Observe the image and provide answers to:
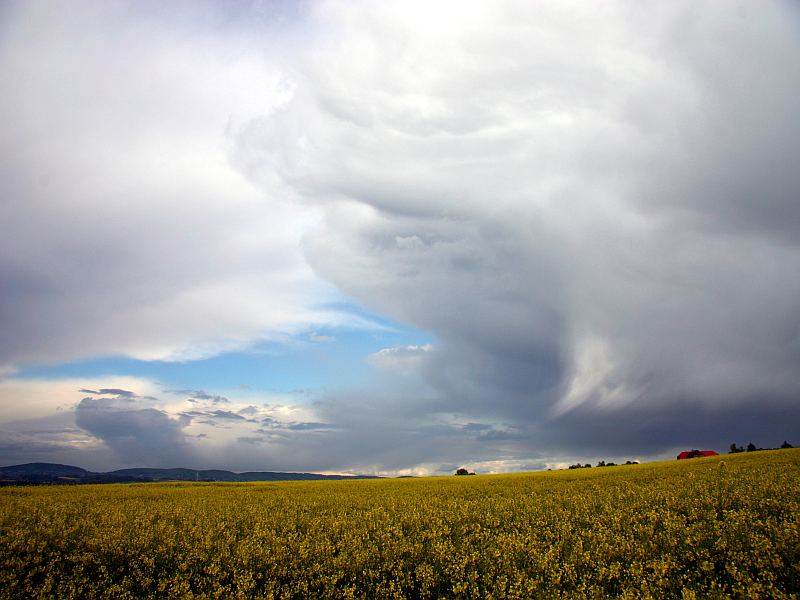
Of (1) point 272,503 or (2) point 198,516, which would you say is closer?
(2) point 198,516

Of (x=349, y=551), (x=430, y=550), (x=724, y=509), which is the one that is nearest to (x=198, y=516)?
(x=349, y=551)

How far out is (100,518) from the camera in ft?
73.8

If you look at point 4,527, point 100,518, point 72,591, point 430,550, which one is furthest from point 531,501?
point 4,527

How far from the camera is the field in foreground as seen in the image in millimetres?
13125

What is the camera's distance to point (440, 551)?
50.6 feet

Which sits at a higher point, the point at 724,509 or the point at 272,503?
the point at 724,509

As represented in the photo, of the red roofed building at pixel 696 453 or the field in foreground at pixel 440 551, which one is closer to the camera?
the field in foreground at pixel 440 551

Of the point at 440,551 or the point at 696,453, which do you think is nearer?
the point at 440,551

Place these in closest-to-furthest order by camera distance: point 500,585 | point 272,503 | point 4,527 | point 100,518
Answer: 1. point 500,585
2. point 4,527
3. point 100,518
4. point 272,503

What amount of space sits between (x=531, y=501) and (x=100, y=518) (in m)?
21.8

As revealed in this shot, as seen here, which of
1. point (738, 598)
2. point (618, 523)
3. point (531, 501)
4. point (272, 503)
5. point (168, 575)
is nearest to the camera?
point (738, 598)

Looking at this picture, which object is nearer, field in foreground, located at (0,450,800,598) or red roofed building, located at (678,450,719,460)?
field in foreground, located at (0,450,800,598)

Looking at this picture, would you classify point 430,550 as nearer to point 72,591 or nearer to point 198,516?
point 72,591

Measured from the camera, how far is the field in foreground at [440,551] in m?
13.1
